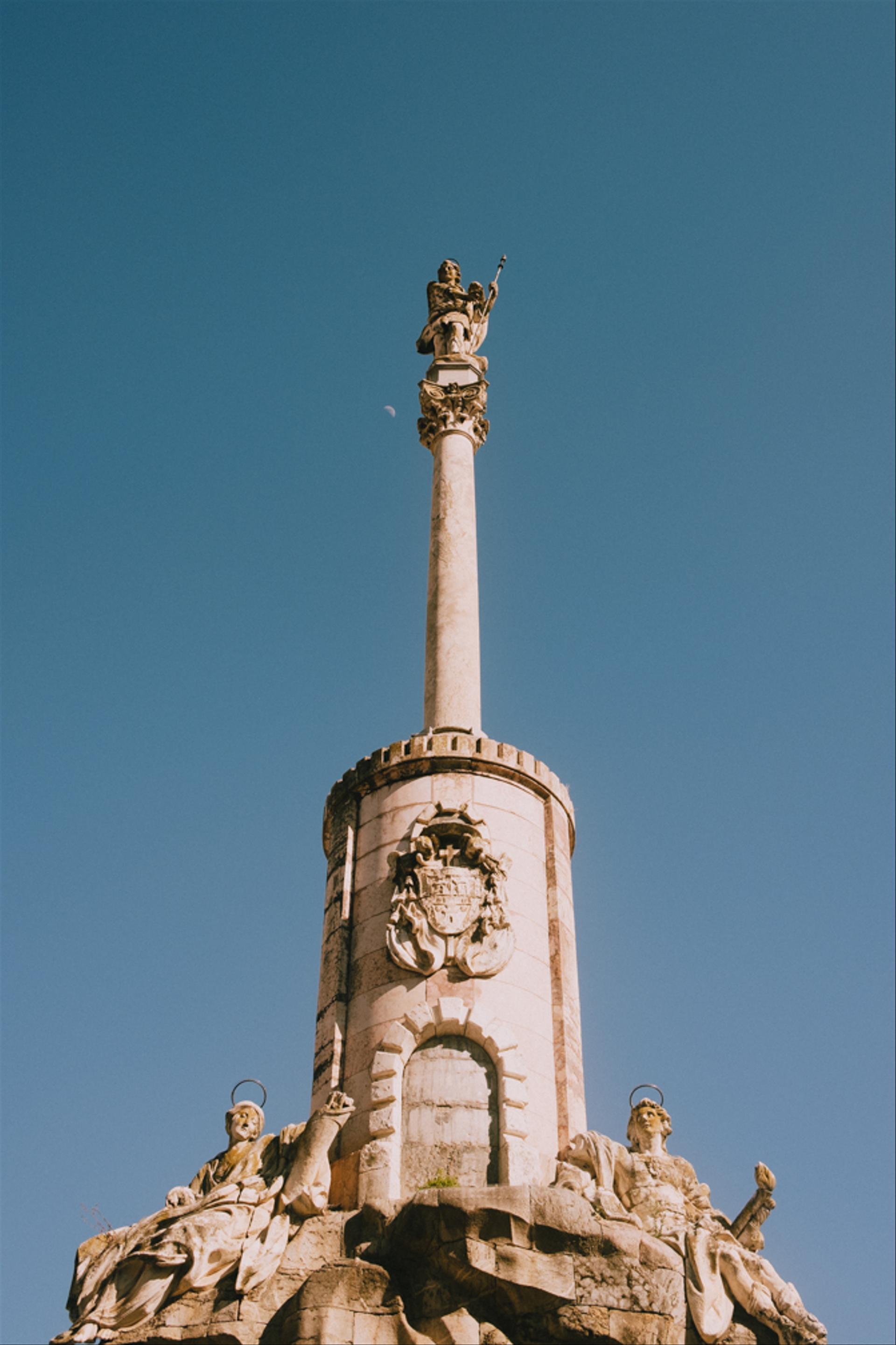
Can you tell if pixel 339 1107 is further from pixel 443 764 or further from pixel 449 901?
pixel 443 764

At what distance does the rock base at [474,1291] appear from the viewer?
1228 cm

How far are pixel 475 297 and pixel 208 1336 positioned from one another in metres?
18.1

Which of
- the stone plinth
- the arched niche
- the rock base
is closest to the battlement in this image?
the stone plinth

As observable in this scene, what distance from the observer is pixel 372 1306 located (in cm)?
1244

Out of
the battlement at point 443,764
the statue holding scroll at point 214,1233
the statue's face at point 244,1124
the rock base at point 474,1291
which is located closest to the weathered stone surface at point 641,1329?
the rock base at point 474,1291

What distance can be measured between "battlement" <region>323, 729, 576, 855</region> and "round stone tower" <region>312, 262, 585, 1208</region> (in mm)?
21

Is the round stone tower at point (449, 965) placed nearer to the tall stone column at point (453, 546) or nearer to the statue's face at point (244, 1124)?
the tall stone column at point (453, 546)

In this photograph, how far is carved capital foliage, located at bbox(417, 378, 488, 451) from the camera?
73.6 ft

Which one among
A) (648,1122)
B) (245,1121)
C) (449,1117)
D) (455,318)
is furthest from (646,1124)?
(455,318)

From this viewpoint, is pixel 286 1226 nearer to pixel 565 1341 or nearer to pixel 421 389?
pixel 565 1341

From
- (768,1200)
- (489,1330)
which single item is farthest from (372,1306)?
(768,1200)

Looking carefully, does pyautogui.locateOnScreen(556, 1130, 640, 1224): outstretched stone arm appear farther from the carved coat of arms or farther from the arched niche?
the carved coat of arms

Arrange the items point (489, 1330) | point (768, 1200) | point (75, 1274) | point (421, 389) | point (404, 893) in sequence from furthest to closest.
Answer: point (421, 389) → point (404, 893) → point (768, 1200) → point (75, 1274) → point (489, 1330)

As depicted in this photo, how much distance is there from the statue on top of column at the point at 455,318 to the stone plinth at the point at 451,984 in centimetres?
900
